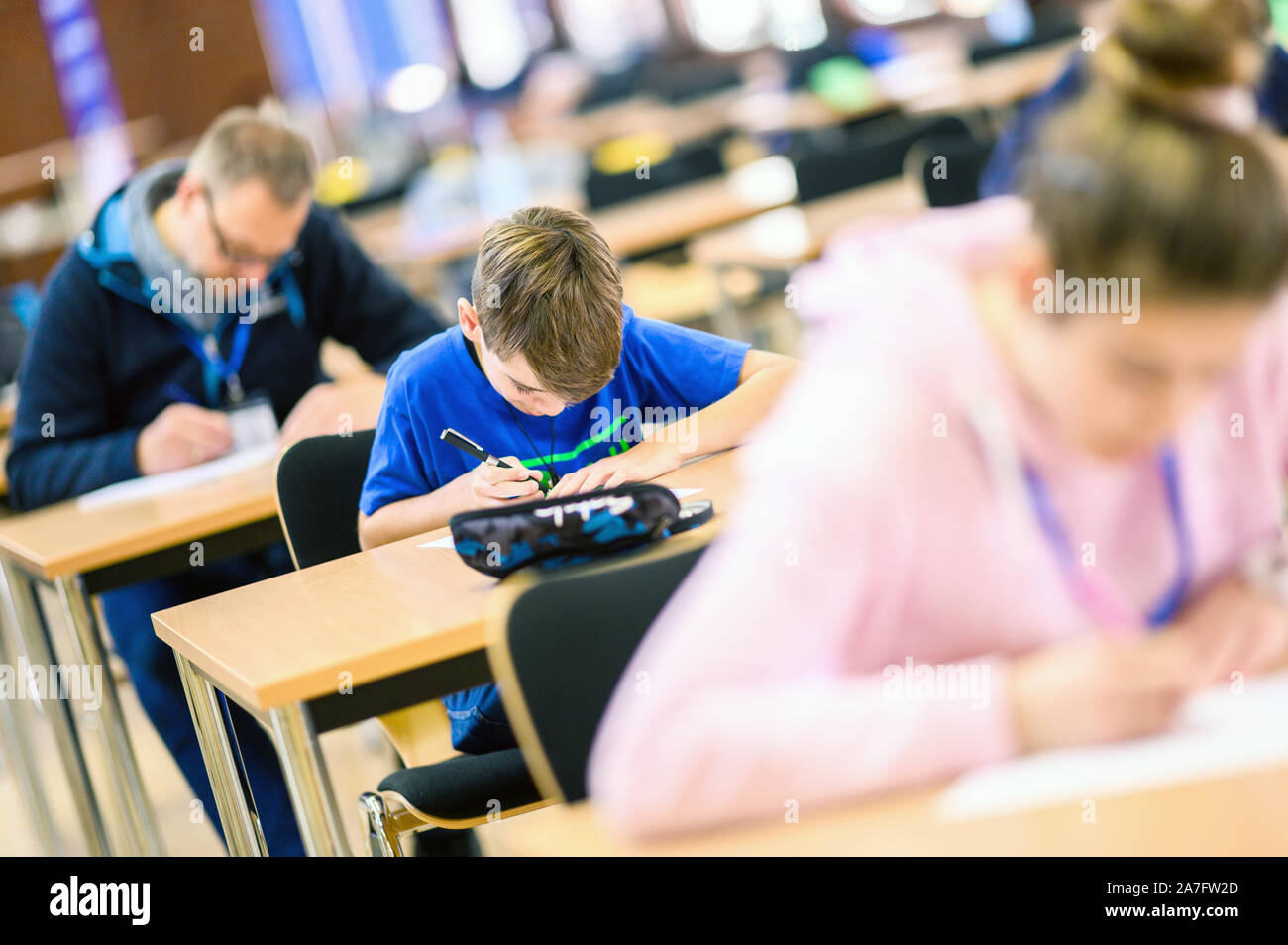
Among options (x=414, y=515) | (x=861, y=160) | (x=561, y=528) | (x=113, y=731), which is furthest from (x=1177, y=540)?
(x=861, y=160)

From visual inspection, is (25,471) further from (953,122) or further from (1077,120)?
(953,122)

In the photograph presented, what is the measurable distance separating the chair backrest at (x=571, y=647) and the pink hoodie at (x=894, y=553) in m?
0.14

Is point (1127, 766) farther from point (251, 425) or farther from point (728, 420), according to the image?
point (251, 425)

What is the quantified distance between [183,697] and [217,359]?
0.67m

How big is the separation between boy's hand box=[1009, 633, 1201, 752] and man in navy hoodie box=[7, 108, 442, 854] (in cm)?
163

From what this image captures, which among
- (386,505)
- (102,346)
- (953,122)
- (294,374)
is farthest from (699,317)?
(386,505)

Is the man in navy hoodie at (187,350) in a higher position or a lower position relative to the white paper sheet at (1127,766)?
higher

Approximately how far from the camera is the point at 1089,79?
0.98 metres

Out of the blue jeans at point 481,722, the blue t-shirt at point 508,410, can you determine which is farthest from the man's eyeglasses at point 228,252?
the blue jeans at point 481,722

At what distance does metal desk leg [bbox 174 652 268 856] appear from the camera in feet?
5.57

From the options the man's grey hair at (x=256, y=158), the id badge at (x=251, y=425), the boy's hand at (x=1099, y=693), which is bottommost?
the boy's hand at (x=1099, y=693)

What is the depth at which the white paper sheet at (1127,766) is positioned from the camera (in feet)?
2.73

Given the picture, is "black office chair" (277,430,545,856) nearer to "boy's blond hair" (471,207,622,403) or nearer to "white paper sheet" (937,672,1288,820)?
"boy's blond hair" (471,207,622,403)

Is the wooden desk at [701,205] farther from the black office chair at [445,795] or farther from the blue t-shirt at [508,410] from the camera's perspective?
the black office chair at [445,795]
